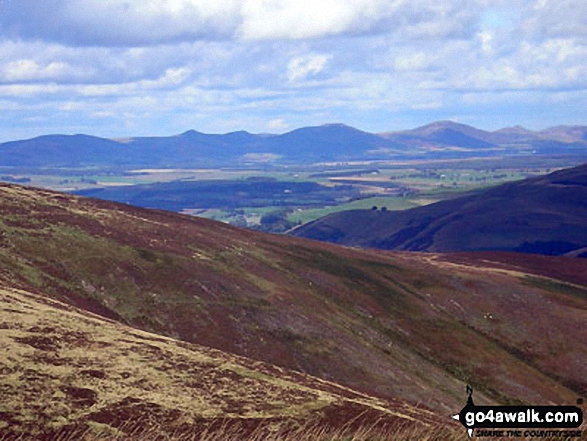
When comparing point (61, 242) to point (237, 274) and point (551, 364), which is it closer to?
point (237, 274)

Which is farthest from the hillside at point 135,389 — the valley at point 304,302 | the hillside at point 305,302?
the hillside at point 305,302

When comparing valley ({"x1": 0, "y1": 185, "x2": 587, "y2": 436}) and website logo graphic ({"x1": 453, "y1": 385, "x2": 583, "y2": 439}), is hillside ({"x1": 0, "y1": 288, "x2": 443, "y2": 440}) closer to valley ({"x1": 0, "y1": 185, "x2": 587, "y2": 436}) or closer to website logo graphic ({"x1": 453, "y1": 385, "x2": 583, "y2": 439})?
valley ({"x1": 0, "y1": 185, "x2": 587, "y2": 436})

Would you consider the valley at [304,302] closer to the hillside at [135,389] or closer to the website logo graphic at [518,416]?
the hillside at [135,389]

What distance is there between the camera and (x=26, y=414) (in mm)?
36469

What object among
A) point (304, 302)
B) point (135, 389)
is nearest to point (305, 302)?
point (304, 302)

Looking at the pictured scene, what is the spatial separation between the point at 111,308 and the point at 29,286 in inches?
325

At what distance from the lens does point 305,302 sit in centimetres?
8938

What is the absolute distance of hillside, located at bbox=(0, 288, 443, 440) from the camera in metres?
37.3

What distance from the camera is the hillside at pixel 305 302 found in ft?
243

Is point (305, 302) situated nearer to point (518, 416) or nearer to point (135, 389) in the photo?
point (135, 389)

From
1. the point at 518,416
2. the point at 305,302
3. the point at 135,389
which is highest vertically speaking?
the point at 518,416

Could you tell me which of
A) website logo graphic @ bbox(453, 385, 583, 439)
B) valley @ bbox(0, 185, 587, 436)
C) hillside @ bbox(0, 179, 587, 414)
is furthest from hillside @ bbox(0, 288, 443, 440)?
website logo graphic @ bbox(453, 385, 583, 439)

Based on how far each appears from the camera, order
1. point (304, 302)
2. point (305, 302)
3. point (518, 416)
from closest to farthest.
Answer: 1. point (518, 416)
2. point (304, 302)
3. point (305, 302)

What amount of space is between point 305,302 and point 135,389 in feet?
155
